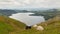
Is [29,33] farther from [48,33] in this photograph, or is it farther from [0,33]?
[0,33]

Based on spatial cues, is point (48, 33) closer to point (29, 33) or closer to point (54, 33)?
point (54, 33)

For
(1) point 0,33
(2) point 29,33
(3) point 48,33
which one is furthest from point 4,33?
(3) point 48,33

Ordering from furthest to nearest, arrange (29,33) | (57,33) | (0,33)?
(0,33) < (29,33) < (57,33)

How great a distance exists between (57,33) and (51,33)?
103cm

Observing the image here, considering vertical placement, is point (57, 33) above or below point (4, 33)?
above

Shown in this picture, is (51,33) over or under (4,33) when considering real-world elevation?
over

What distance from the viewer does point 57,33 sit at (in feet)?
89.5

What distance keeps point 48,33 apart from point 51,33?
0.45 m

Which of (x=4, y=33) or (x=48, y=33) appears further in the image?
(x=4, y=33)

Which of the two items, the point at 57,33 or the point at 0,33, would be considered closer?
the point at 57,33

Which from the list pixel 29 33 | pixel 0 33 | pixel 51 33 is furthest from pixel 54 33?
pixel 0 33

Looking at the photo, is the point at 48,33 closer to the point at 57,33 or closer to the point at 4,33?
the point at 57,33

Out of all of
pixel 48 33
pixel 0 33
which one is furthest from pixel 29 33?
pixel 0 33

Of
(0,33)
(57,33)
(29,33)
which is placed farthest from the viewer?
(0,33)
